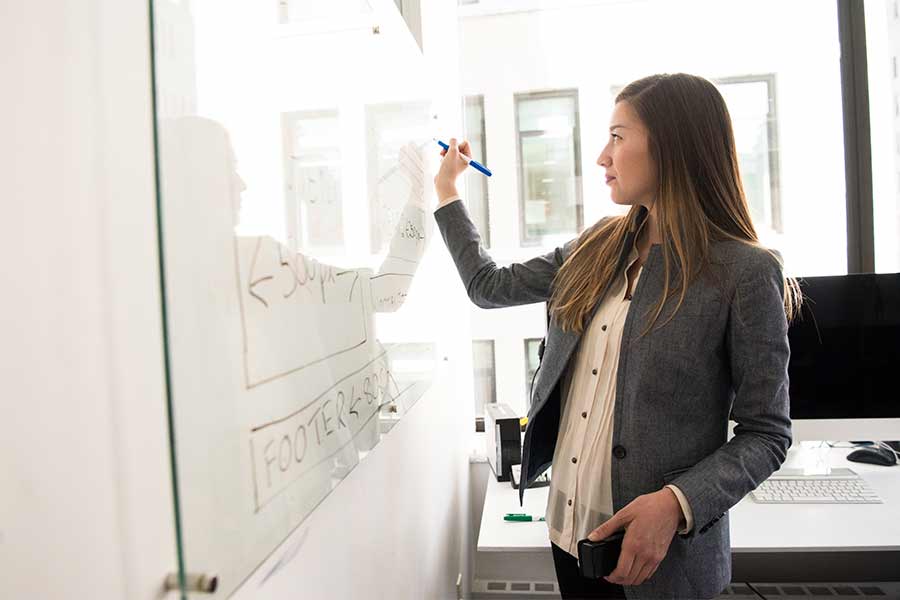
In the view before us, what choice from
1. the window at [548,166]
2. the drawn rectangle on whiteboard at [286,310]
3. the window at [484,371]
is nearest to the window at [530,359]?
the window at [484,371]

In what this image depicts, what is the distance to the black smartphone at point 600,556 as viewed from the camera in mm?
921

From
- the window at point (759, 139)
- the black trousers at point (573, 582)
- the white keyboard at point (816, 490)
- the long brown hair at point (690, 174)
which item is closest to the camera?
the long brown hair at point (690, 174)

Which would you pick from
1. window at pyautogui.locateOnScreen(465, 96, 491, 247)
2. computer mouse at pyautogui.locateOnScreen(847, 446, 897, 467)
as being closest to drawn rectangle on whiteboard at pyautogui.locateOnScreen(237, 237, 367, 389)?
window at pyautogui.locateOnScreen(465, 96, 491, 247)

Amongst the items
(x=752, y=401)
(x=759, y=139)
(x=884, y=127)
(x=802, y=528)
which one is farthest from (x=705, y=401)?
(x=884, y=127)

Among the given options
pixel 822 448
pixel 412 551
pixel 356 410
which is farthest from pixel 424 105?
pixel 822 448

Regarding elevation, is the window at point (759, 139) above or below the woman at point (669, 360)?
above

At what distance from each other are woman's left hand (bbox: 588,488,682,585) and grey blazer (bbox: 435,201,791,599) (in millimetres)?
36

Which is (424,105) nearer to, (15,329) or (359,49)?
(359,49)

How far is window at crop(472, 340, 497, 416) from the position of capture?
2.55 metres

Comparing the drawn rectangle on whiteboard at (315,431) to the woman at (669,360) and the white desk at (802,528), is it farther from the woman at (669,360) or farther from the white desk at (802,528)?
the white desk at (802,528)

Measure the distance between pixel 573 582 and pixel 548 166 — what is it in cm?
171

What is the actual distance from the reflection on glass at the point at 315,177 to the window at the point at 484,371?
184cm

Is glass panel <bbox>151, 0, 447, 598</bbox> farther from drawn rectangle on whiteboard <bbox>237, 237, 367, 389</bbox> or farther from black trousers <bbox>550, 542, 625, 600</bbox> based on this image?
black trousers <bbox>550, 542, 625, 600</bbox>

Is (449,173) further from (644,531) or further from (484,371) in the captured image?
(484,371)
